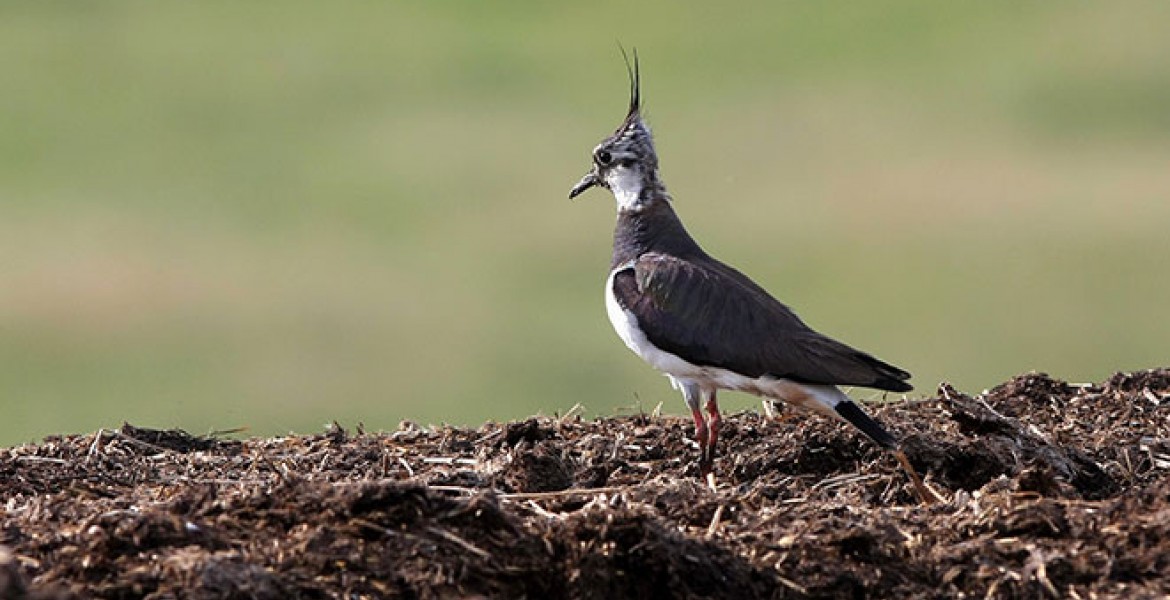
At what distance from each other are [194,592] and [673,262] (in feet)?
14.9

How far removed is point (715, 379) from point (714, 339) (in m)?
0.22

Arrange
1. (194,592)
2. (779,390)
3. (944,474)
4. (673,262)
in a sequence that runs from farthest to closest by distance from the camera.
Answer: (673,262) < (779,390) < (944,474) < (194,592)

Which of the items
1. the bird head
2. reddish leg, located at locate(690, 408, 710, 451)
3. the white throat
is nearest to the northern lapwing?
reddish leg, located at locate(690, 408, 710, 451)

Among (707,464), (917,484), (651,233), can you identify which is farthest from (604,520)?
(651,233)

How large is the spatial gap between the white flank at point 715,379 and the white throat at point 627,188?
0.64 meters

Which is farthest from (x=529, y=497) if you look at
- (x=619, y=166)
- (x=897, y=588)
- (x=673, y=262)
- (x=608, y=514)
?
(x=619, y=166)

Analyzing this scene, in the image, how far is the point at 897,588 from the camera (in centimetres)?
640

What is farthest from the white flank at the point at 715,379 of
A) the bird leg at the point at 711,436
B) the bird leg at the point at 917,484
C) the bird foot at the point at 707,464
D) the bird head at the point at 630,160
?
the bird head at the point at 630,160

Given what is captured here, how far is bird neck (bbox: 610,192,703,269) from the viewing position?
10312 mm

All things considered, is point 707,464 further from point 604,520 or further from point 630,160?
point 630,160

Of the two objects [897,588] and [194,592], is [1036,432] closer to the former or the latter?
[897,588]

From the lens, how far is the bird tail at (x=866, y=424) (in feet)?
27.4

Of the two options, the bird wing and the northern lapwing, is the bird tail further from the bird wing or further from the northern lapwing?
the bird wing

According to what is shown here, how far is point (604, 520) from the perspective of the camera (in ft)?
21.0
